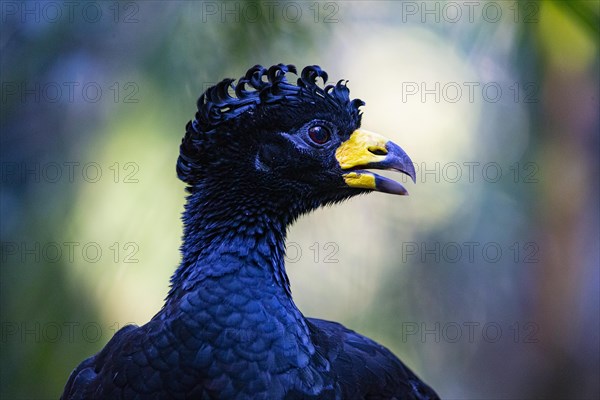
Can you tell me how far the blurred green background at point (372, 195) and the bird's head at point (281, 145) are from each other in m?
2.07

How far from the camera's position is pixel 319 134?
3191 mm

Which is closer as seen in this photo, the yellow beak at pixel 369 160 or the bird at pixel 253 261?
the bird at pixel 253 261

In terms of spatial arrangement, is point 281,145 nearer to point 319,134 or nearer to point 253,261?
Result: point 319,134

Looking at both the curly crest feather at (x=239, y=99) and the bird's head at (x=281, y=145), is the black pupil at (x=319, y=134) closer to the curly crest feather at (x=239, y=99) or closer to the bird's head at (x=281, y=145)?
the bird's head at (x=281, y=145)

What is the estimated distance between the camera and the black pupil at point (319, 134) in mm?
3176

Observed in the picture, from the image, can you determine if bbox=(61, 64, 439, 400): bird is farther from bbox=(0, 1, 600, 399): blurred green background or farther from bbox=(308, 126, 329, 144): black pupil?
bbox=(0, 1, 600, 399): blurred green background

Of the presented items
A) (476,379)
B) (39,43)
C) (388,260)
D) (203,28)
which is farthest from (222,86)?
(476,379)

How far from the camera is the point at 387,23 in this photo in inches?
243

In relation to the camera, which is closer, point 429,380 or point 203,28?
point 203,28

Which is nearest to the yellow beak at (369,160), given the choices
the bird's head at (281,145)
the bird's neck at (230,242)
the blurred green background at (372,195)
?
the bird's head at (281,145)

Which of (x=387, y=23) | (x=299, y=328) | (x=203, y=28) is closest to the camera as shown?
(x=299, y=328)

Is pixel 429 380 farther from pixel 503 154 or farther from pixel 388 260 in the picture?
pixel 503 154

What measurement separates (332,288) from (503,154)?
69.2 inches

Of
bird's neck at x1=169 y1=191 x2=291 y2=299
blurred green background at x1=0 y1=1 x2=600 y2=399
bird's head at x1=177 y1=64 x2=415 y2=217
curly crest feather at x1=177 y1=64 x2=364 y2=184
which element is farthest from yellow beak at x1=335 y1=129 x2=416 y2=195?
blurred green background at x1=0 y1=1 x2=600 y2=399
